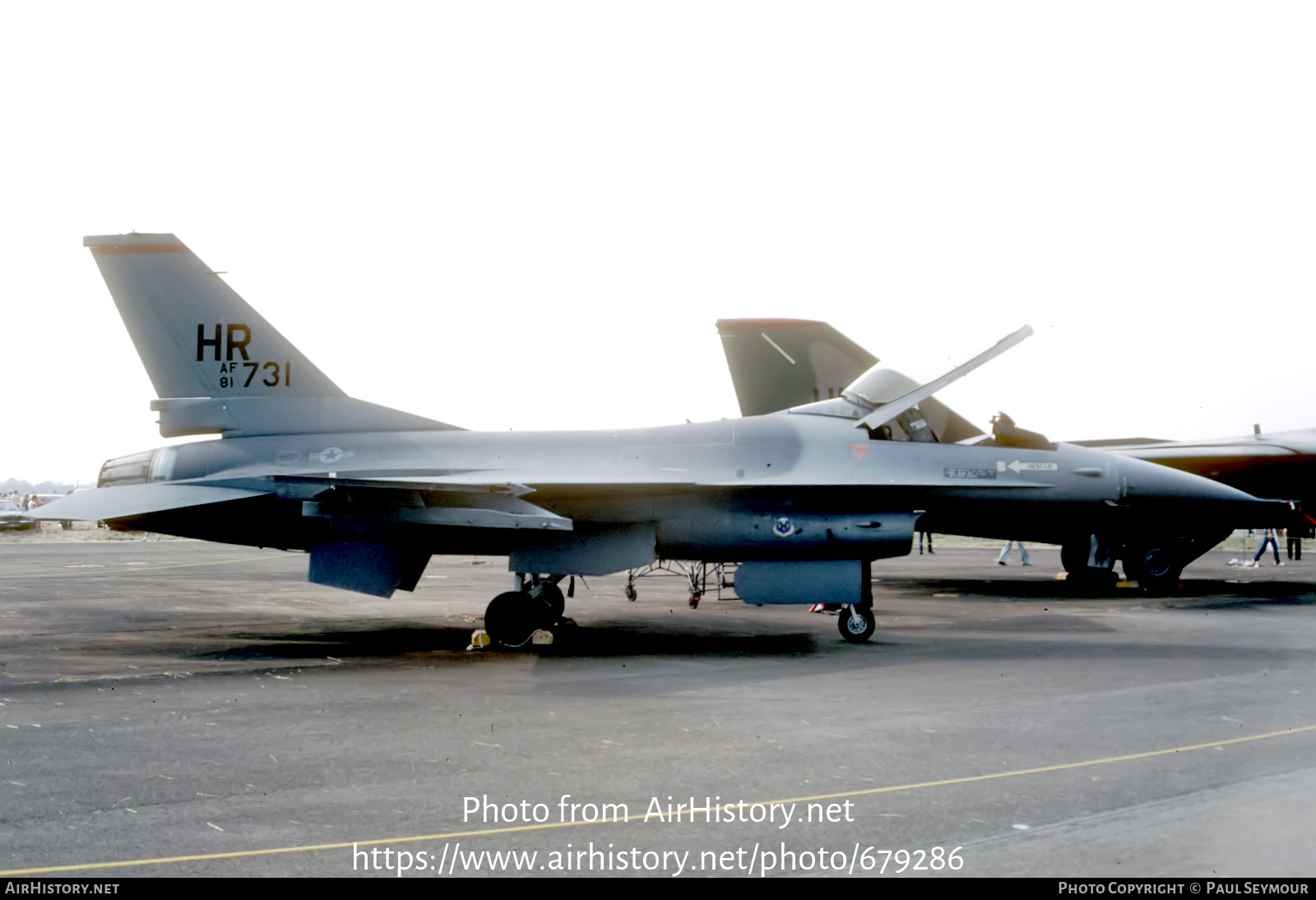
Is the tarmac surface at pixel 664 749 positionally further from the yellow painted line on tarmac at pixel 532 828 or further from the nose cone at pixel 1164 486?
the nose cone at pixel 1164 486

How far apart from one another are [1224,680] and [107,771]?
26.5 ft

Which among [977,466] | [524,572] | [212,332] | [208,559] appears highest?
[212,332]

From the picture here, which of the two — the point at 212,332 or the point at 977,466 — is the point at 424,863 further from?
the point at 212,332

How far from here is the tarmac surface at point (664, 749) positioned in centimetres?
414

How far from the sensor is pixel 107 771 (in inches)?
214

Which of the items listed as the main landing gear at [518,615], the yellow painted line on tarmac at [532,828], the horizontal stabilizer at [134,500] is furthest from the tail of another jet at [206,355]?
the yellow painted line on tarmac at [532,828]

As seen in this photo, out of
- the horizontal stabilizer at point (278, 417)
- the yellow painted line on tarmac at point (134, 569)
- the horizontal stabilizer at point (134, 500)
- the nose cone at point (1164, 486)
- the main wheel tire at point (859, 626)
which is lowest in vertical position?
the yellow painted line on tarmac at point (134, 569)

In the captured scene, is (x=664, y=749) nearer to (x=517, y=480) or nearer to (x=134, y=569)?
(x=517, y=480)

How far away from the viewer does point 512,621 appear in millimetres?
10672

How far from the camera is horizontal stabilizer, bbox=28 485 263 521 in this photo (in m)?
10.3

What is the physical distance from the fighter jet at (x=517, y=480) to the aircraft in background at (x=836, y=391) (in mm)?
6604

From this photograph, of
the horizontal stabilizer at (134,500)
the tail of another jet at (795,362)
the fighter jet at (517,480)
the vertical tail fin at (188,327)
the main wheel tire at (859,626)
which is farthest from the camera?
the tail of another jet at (795,362)

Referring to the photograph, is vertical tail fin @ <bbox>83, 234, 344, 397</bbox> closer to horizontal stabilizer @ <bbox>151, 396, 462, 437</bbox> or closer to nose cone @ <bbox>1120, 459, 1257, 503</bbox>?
horizontal stabilizer @ <bbox>151, 396, 462, 437</bbox>

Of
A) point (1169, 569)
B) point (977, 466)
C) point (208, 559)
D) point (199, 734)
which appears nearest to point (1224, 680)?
point (977, 466)
